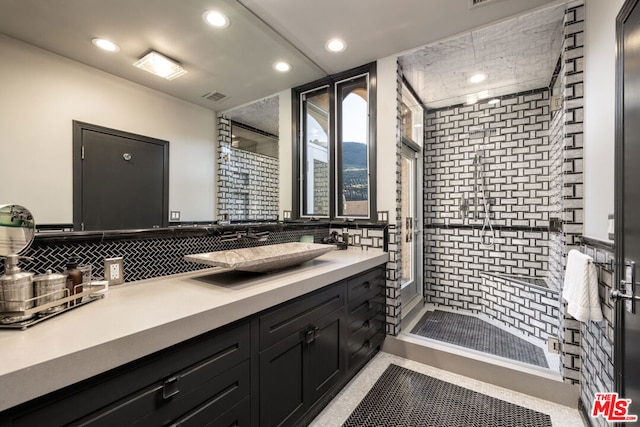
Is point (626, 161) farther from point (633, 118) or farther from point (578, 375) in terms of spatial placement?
point (578, 375)

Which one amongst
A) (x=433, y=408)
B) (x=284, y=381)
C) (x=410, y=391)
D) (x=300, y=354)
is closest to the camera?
(x=284, y=381)

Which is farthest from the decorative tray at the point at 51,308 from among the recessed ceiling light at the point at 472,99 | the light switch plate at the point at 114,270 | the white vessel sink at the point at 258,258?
the recessed ceiling light at the point at 472,99

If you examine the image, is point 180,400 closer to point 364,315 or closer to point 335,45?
point 364,315

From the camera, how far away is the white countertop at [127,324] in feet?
2.06

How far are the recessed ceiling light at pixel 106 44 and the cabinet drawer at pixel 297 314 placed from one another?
1479 mm

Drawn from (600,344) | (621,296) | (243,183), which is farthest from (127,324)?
(600,344)

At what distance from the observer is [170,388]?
89 centimetres

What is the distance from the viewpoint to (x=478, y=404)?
1.81 metres

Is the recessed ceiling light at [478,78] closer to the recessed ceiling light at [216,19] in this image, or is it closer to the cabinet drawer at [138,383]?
the recessed ceiling light at [216,19]

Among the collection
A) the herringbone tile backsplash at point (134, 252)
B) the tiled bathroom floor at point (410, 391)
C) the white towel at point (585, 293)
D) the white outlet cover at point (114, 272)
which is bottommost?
the tiled bathroom floor at point (410, 391)

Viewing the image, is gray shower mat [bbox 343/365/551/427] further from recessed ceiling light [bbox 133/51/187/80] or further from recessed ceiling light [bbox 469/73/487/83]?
recessed ceiling light [bbox 469/73/487/83]

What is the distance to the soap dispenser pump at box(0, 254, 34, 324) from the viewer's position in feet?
2.61

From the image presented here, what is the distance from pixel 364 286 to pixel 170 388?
4.85 ft

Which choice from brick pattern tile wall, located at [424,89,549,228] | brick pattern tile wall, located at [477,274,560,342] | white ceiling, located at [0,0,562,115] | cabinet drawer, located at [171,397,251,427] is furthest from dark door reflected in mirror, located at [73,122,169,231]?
brick pattern tile wall, located at [424,89,549,228]
